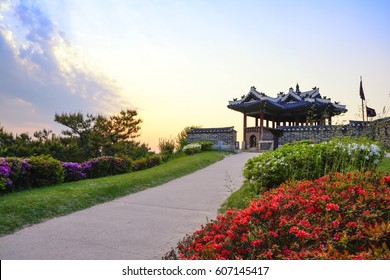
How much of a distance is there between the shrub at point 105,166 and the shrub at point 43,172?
1.58 m

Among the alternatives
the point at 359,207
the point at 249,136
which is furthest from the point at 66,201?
A: the point at 249,136

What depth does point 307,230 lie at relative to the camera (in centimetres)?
292

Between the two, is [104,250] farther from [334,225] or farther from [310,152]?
[310,152]

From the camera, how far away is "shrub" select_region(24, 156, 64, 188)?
832cm

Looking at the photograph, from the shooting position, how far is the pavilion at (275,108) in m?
25.4

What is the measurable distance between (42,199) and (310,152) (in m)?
5.40

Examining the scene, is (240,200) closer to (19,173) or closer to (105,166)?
(19,173)

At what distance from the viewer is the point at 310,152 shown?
6500 mm

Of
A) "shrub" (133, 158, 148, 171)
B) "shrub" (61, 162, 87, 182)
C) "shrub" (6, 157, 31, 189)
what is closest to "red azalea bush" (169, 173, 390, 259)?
"shrub" (6, 157, 31, 189)

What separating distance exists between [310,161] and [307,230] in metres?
3.54

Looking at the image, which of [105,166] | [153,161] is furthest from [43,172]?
[153,161]

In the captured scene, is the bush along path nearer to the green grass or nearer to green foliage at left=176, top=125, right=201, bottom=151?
the green grass

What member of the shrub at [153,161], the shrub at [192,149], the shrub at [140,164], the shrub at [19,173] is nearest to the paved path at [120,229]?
the shrub at [19,173]

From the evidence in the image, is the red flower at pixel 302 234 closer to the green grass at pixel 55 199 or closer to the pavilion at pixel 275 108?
the green grass at pixel 55 199
